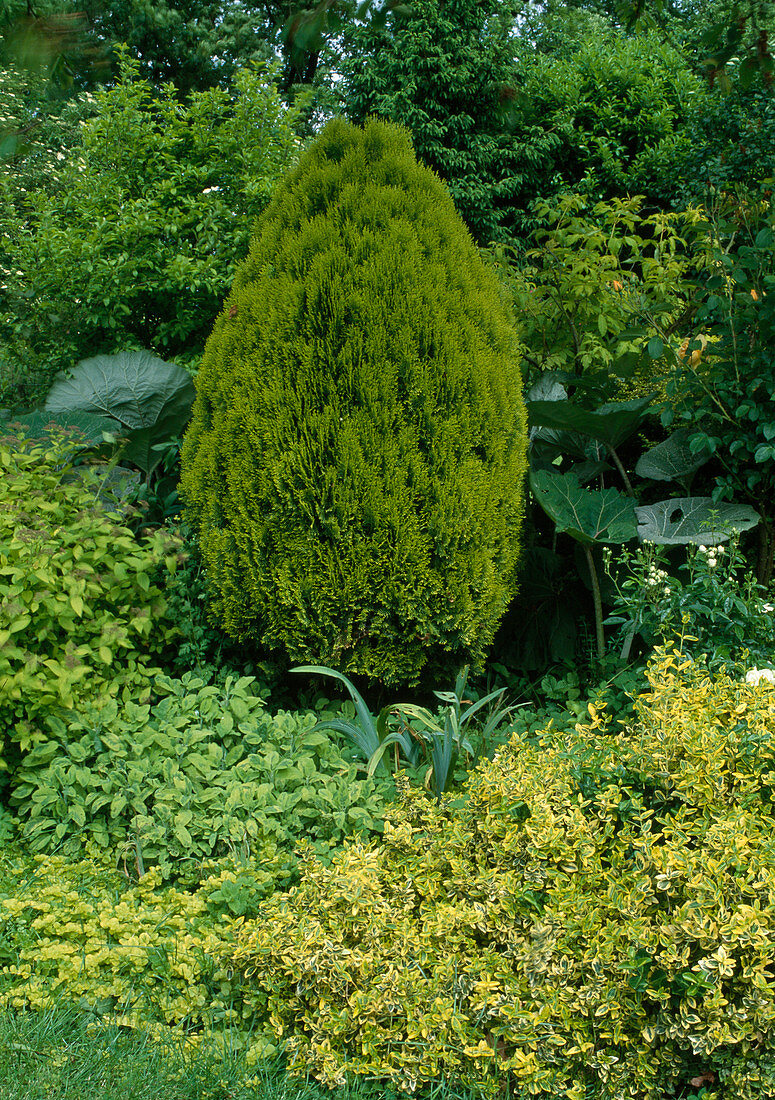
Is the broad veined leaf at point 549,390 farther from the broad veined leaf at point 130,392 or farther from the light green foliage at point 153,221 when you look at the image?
the light green foliage at point 153,221

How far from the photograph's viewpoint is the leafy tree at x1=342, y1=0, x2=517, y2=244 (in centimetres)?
1264

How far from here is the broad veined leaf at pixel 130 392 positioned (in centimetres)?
468

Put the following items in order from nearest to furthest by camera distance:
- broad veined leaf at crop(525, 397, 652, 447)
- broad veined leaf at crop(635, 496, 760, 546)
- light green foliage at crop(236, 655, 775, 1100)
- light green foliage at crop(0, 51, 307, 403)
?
light green foliage at crop(236, 655, 775, 1100)
broad veined leaf at crop(635, 496, 760, 546)
broad veined leaf at crop(525, 397, 652, 447)
light green foliage at crop(0, 51, 307, 403)

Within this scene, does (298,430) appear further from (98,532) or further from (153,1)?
(153,1)

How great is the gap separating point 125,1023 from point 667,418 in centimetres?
320

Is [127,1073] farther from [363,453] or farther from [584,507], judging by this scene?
[584,507]

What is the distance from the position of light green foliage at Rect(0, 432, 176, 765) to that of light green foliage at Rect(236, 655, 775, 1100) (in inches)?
50.5

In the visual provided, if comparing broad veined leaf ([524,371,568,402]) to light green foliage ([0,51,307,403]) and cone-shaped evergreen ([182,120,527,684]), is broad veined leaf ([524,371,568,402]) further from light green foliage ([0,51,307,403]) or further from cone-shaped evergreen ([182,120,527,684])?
light green foliage ([0,51,307,403])

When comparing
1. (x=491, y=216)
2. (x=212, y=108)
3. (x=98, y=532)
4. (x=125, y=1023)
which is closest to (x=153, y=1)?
A: (x=491, y=216)

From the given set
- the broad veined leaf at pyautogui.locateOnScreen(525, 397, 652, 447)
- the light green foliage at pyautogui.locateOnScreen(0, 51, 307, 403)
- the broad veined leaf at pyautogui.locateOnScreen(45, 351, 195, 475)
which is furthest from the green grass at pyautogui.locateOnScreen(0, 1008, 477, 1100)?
the light green foliage at pyautogui.locateOnScreen(0, 51, 307, 403)

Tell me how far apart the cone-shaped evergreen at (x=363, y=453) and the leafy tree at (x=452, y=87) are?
9.90 m

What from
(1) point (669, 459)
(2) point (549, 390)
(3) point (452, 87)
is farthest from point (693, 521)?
(3) point (452, 87)

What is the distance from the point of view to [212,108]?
6.09 m

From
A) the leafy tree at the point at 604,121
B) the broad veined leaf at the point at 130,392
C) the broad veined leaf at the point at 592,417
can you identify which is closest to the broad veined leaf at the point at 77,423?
the broad veined leaf at the point at 130,392
